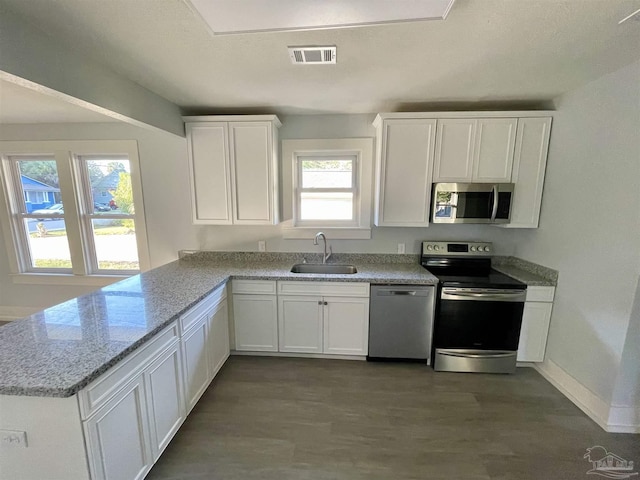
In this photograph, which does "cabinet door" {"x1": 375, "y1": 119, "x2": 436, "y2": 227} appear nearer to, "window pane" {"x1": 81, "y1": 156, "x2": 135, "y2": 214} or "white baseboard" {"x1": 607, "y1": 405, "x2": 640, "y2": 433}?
"white baseboard" {"x1": 607, "y1": 405, "x2": 640, "y2": 433}

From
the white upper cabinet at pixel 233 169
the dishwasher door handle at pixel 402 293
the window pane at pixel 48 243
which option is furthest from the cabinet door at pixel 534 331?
the window pane at pixel 48 243

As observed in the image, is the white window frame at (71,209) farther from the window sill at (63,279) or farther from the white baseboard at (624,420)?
the white baseboard at (624,420)

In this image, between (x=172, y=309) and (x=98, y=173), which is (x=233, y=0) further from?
(x=98, y=173)

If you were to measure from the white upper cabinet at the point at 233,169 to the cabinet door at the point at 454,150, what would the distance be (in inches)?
64.1

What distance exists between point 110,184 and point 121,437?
118 inches

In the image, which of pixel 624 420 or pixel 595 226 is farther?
pixel 595 226

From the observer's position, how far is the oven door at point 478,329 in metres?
2.43

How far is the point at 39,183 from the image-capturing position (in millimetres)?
3342

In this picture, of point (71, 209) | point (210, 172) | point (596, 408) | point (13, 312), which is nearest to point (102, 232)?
point (71, 209)

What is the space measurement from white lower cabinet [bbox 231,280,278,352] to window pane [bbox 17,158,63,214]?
2758 mm

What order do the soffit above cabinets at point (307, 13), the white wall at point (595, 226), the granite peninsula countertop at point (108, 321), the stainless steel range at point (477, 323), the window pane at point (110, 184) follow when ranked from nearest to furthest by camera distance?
the granite peninsula countertop at point (108, 321)
the soffit above cabinets at point (307, 13)
the white wall at point (595, 226)
the stainless steel range at point (477, 323)
the window pane at point (110, 184)

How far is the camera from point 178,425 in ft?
5.94

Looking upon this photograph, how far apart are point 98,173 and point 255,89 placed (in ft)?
7.92

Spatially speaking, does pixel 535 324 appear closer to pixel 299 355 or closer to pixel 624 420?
pixel 624 420
